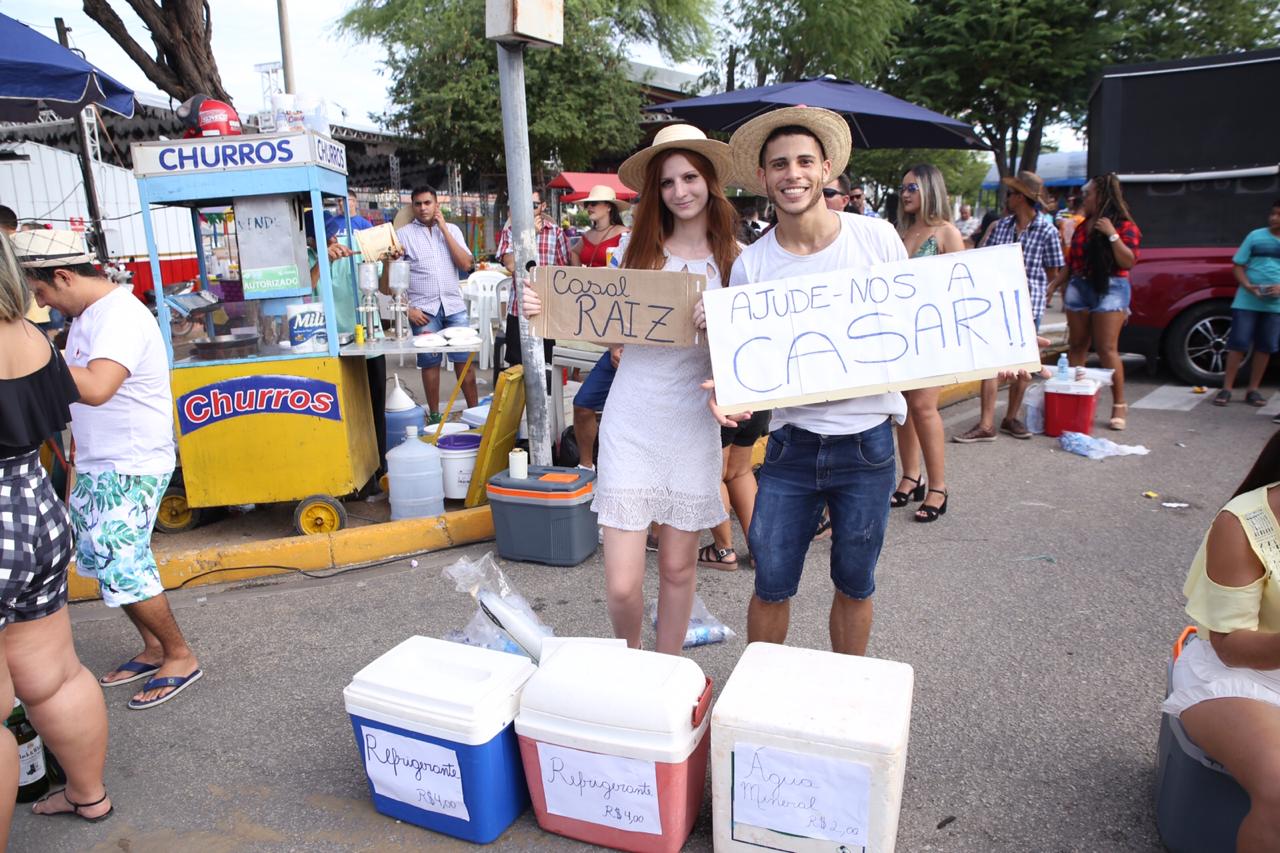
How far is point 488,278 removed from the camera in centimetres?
1080

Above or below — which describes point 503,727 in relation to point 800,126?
below

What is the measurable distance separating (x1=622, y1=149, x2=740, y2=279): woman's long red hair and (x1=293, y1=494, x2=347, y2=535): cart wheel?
112 inches

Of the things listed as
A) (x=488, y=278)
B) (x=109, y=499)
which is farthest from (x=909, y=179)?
(x=488, y=278)

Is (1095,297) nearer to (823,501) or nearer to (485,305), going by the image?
(823,501)

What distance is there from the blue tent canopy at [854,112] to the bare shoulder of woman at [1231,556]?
224 inches

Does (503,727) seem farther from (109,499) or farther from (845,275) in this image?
(109,499)

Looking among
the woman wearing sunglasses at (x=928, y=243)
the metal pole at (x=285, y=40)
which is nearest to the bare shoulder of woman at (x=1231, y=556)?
the woman wearing sunglasses at (x=928, y=243)

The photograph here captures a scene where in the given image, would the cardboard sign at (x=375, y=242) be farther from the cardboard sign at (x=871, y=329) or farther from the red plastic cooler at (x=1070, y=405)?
the red plastic cooler at (x=1070, y=405)

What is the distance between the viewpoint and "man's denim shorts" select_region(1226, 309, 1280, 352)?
7.16 metres

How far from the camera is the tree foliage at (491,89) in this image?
739 inches

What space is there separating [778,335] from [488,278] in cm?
875

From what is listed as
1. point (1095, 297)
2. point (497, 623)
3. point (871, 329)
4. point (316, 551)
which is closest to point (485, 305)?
point (316, 551)

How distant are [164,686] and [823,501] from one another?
2552 mm

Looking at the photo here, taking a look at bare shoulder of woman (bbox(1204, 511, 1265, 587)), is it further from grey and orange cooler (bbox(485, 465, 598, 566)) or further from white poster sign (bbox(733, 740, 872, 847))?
grey and orange cooler (bbox(485, 465, 598, 566))
